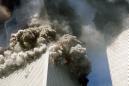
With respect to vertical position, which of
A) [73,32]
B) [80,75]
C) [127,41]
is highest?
[73,32]

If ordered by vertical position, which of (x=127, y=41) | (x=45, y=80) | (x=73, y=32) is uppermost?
(x=73, y=32)

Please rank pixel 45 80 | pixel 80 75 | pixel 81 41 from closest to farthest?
1. pixel 45 80
2. pixel 80 75
3. pixel 81 41

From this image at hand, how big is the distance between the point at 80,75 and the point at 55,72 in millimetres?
3424

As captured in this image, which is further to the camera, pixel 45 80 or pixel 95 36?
pixel 95 36

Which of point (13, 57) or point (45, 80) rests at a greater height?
point (13, 57)

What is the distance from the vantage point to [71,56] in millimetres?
37438

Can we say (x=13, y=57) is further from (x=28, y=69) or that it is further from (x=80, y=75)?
(x=80, y=75)

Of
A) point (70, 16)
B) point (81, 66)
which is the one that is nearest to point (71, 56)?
point (81, 66)

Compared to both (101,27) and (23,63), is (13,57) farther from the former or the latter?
(101,27)

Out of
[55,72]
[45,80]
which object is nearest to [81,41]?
[55,72]

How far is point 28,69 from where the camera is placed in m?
36.5

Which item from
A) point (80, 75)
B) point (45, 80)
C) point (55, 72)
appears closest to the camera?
point (45, 80)

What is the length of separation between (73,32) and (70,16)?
252 centimetres

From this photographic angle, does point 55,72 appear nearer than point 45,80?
No
